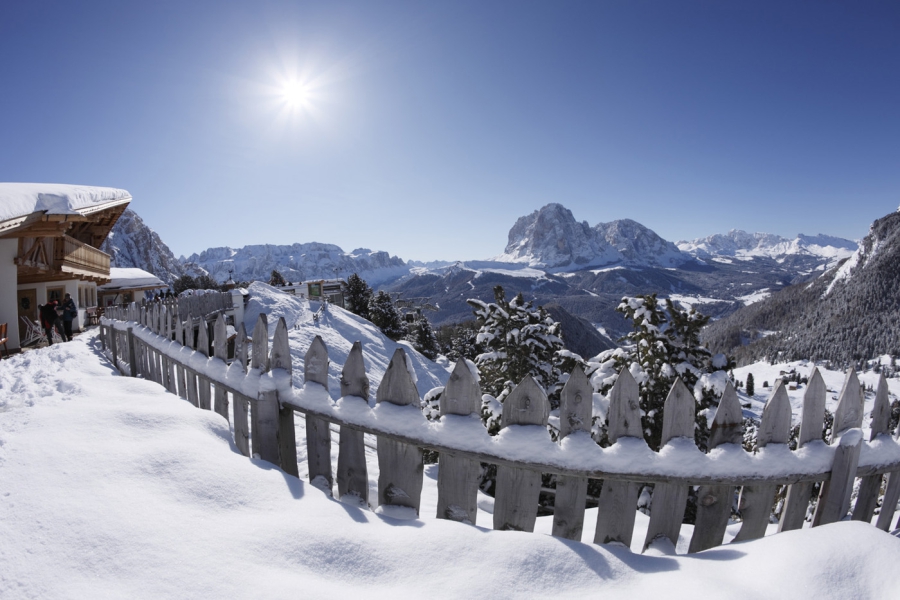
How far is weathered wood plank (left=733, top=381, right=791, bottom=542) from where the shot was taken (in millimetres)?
2312

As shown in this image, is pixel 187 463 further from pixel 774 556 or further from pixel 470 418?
pixel 774 556

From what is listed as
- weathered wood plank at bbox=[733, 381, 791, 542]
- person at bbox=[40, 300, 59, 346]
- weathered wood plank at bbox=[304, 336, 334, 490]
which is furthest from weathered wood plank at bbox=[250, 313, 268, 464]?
person at bbox=[40, 300, 59, 346]

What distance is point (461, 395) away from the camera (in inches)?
92.8

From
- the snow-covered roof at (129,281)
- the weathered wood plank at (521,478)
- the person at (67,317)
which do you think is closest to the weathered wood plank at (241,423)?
the weathered wood plank at (521,478)

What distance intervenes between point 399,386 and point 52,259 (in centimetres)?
1764

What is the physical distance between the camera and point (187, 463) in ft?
7.78

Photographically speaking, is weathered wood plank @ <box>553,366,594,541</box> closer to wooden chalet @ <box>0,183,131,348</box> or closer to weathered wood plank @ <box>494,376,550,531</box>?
weathered wood plank @ <box>494,376,550,531</box>

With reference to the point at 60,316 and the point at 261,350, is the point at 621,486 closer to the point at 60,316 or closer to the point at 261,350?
the point at 261,350

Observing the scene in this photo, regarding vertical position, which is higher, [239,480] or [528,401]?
[528,401]

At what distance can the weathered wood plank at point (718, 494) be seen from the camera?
2.28 metres

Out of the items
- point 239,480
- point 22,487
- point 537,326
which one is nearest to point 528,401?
point 239,480

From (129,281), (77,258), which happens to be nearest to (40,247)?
(77,258)

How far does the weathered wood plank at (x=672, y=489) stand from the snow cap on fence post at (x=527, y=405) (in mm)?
651

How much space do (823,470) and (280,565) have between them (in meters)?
2.90
